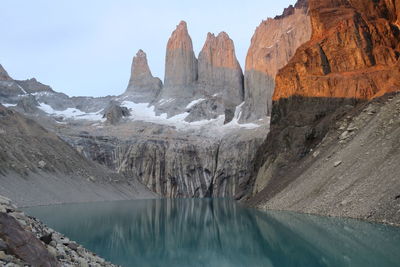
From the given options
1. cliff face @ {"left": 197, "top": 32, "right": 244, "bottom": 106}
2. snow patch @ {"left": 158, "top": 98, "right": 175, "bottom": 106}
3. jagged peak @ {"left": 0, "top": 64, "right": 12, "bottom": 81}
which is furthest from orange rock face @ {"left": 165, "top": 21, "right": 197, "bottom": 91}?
jagged peak @ {"left": 0, "top": 64, "right": 12, "bottom": 81}

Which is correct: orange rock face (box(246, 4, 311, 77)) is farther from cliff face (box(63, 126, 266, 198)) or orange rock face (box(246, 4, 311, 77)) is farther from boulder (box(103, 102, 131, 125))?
boulder (box(103, 102, 131, 125))

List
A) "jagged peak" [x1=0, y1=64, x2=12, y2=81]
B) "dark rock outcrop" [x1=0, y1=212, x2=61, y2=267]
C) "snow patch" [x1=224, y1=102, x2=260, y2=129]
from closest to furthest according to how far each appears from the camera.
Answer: "dark rock outcrop" [x1=0, y1=212, x2=61, y2=267], "snow patch" [x1=224, y1=102, x2=260, y2=129], "jagged peak" [x1=0, y1=64, x2=12, y2=81]

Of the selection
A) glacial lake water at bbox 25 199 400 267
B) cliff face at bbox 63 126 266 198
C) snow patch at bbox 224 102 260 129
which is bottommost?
cliff face at bbox 63 126 266 198

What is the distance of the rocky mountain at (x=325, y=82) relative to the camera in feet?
159

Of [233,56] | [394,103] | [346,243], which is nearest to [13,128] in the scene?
[394,103]

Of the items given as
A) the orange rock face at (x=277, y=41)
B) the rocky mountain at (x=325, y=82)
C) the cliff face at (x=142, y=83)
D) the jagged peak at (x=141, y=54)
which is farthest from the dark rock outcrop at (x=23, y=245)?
the jagged peak at (x=141, y=54)

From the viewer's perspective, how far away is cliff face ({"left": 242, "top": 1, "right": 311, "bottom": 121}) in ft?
367

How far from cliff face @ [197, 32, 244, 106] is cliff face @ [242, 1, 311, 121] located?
9.30 m

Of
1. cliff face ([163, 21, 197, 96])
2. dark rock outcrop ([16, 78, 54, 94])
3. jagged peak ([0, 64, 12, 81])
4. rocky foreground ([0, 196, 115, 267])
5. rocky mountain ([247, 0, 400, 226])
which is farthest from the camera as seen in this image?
dark rock outcrop ([16, 78, 54, 94])

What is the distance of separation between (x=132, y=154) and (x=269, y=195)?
60591 mm

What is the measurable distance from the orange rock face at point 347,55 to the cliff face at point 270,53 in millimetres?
46830

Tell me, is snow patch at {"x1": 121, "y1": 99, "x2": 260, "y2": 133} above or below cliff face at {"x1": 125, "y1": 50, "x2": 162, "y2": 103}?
below

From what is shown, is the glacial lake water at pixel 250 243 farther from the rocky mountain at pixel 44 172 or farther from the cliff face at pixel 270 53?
the cliff face at pixel 270 53

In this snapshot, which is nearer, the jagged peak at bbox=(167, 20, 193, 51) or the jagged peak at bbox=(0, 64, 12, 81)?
the jagged peak at bbox=(167, 20, 193, 51)
